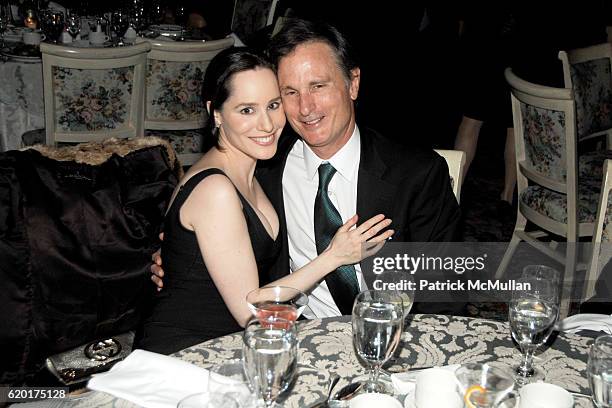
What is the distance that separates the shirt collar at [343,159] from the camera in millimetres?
2428

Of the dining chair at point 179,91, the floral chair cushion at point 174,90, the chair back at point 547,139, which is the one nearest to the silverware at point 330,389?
the chair back at point 547,139

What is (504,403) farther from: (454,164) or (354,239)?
(454,164)

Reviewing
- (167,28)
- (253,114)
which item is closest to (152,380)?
(253,114)

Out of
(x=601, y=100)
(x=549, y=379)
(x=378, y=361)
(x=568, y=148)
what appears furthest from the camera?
(x=601, y=100)

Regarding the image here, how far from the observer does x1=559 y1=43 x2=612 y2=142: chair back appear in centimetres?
398

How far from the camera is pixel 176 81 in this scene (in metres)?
4.12

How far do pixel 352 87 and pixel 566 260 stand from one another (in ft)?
5.75

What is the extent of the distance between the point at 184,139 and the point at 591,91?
2.19 metres

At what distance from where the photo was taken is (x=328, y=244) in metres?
2.38

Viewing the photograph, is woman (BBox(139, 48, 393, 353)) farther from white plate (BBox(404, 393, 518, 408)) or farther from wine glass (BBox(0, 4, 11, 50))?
wine glass (BBox(0, 4, 11, 50))

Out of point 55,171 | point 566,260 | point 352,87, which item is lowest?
point 566,260

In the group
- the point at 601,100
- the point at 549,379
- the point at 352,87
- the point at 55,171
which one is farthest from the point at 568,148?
the point at 55,171

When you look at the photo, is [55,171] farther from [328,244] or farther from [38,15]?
[38,15]

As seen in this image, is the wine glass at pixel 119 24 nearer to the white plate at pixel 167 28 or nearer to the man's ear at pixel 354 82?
the white plate at pixel 167 28
